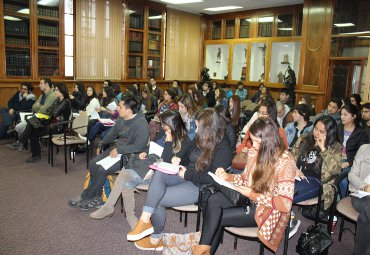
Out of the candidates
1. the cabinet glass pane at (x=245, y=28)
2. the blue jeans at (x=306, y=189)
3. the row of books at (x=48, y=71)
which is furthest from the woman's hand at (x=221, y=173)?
the cabinet glass pane at (x=245, y=28)

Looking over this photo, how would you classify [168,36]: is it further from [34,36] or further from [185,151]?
[185,151]

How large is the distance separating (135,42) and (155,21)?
3.43 feet

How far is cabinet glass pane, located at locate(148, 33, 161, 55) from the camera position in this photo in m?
10.4

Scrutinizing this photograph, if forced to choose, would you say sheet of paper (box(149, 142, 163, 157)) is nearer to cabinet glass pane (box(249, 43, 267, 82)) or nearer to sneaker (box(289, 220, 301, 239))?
sneaker (box(289, 220, 301, 239))

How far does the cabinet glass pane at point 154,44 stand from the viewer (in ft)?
34.2

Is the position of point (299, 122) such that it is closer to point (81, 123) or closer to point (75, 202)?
point (75, 202)

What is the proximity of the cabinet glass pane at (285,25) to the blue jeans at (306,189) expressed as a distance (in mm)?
7870

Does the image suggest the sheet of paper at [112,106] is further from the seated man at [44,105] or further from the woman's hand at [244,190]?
the woman's hand at [244,190]

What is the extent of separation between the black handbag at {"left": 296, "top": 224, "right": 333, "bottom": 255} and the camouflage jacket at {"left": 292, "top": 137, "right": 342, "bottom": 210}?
16.0 inches

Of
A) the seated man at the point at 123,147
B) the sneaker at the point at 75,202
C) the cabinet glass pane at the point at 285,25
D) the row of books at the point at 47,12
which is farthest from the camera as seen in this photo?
the cabinet glass pane at the point at 285,25

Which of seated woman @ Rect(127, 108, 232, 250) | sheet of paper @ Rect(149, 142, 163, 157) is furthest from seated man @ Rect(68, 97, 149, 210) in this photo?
seated woman @ Rect(127, 108, 232, 250)

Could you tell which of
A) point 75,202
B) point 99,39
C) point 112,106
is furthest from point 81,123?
point 99,39

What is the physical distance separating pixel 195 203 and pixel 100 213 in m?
1.11

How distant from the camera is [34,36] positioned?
314 inches
